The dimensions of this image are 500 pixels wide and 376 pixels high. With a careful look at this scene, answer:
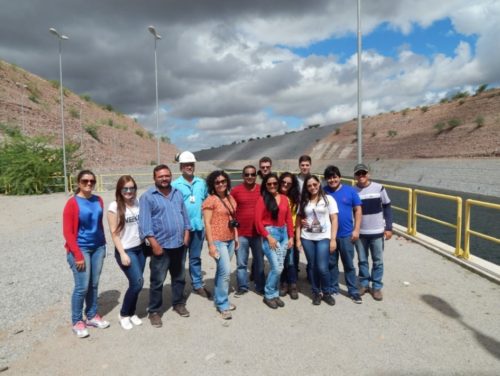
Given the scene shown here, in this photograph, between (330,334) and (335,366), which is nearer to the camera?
(335,366)

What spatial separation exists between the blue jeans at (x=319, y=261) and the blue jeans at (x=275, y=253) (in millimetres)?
261

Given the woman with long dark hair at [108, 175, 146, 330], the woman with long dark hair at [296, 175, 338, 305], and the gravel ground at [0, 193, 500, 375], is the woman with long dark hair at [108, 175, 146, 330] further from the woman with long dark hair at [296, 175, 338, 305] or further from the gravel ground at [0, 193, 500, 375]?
the woman with long dark hair at [296, 175, 338, 305]

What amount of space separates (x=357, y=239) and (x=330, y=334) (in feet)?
4.15

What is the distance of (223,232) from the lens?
3928 millimetres

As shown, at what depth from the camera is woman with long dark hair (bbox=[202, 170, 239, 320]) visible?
387 centimetres

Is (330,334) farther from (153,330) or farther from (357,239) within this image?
(153,330)

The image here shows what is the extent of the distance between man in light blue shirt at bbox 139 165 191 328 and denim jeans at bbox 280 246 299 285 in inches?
55.6

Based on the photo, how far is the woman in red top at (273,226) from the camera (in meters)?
3.98

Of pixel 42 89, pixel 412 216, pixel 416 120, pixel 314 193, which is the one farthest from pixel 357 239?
pixel 42 89

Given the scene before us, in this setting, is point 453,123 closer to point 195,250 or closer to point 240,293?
point 240,293

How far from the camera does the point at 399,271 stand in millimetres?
5340

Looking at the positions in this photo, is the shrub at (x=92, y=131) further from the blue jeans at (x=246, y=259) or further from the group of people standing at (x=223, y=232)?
the blue jeans at (x=246, y=259)

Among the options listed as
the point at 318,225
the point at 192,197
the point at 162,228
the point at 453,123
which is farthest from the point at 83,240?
the point at 453,123

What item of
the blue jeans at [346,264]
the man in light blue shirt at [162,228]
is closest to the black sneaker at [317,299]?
the blue jeans at [346,264]
